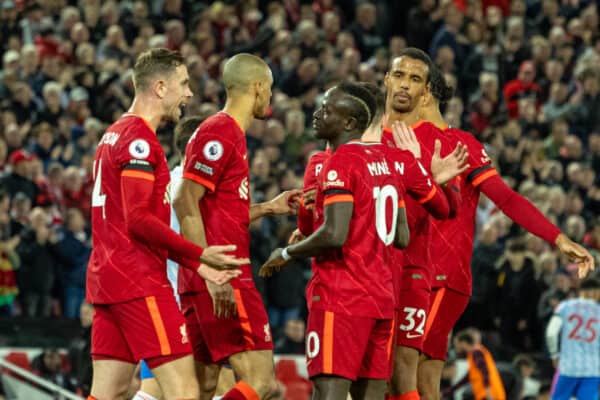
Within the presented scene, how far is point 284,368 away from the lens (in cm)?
1391

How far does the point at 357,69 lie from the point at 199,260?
12.6 m

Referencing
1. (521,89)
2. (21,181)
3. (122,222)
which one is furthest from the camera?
(521,89)

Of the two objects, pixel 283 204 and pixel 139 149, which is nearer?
pixel 139 149

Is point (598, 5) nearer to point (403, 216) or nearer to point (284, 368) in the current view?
point (284, 368)

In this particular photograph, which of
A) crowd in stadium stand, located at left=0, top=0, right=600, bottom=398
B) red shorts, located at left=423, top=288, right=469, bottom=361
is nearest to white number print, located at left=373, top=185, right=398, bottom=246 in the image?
red shorts, located at left=423, top=288, right=469, bottom=361

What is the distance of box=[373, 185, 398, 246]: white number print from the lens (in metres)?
7.35

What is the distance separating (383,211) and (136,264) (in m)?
1.41

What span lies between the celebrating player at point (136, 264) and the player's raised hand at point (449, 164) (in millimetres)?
1520

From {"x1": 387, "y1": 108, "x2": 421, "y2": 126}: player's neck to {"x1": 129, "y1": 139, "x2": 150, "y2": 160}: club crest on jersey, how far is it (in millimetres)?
1984

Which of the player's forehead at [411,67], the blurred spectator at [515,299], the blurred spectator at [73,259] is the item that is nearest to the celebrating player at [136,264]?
the player's forehead at [411,67]

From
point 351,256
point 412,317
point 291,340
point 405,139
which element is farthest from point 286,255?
point 291,340

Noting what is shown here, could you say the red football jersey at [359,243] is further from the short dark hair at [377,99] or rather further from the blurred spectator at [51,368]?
the blurred spectator at [51,368]

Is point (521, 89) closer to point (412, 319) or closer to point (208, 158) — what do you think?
point (412, 319)

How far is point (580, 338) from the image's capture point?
556 inches
